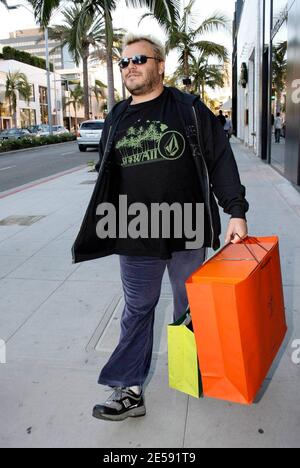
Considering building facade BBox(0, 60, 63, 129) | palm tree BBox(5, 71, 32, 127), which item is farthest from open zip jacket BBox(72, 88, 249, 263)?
building facade BBox(0, 60, 63, 129)

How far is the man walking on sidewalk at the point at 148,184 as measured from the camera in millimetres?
2467

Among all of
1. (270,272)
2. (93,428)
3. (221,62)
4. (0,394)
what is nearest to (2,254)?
(0,394)

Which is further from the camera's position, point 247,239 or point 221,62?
point 221,62

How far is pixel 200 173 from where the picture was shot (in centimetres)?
251

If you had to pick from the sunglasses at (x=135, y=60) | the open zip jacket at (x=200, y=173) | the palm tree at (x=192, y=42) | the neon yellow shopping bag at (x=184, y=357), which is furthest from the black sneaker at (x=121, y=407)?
the palm tree at (x=192, y=42)

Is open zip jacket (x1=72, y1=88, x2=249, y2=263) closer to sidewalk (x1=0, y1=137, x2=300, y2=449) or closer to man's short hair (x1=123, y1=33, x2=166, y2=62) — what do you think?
man's short hair (x1=123, y1=33, x2=166, y2=62)

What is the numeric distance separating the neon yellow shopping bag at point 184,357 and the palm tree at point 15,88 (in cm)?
6134

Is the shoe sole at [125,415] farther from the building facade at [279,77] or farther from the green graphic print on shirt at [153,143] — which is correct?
the building facade at [279,77]

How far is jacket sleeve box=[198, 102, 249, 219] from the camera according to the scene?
2533 millimetres

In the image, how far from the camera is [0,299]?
14.3ft

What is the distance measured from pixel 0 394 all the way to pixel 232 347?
57.5 inches

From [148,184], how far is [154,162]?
0.11 metres

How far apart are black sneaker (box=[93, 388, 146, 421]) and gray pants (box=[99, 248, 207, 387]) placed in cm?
6
